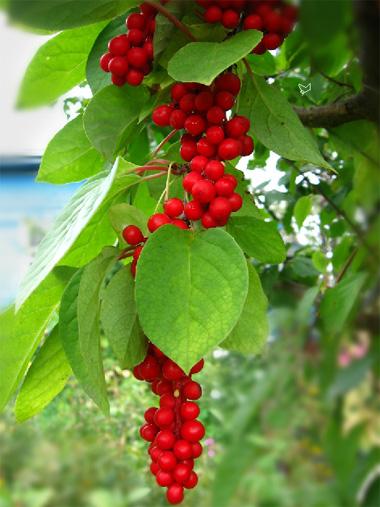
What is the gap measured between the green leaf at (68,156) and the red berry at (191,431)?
24 centimetres

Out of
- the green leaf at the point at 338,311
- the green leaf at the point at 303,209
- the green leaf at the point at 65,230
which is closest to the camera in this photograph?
the green leaf at the point at 338,311

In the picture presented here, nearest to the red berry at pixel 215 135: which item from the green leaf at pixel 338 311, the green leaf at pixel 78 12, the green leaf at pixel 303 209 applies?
the green leaf at pixel 78 12

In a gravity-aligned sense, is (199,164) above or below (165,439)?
above

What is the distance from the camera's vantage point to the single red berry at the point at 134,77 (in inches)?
16.0

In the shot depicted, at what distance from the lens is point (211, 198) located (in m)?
0.36

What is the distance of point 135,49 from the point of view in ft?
1.31

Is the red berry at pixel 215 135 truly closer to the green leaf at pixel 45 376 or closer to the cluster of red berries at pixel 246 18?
the cluster of red berries at pixel 246 18

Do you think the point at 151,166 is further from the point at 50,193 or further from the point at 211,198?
the point at 50,193

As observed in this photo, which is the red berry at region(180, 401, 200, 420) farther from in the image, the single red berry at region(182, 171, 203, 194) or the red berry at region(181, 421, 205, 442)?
the single red berry at region(182, 171, 203, 194)

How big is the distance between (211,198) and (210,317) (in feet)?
0.24

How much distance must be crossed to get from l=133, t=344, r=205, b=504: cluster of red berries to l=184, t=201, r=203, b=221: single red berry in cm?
8

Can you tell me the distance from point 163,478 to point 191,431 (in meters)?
0.03

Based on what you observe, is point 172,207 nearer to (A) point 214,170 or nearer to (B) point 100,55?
(A) point 214,170

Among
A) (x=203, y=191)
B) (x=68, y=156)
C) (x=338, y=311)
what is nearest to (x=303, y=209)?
(x=68, y=156)
